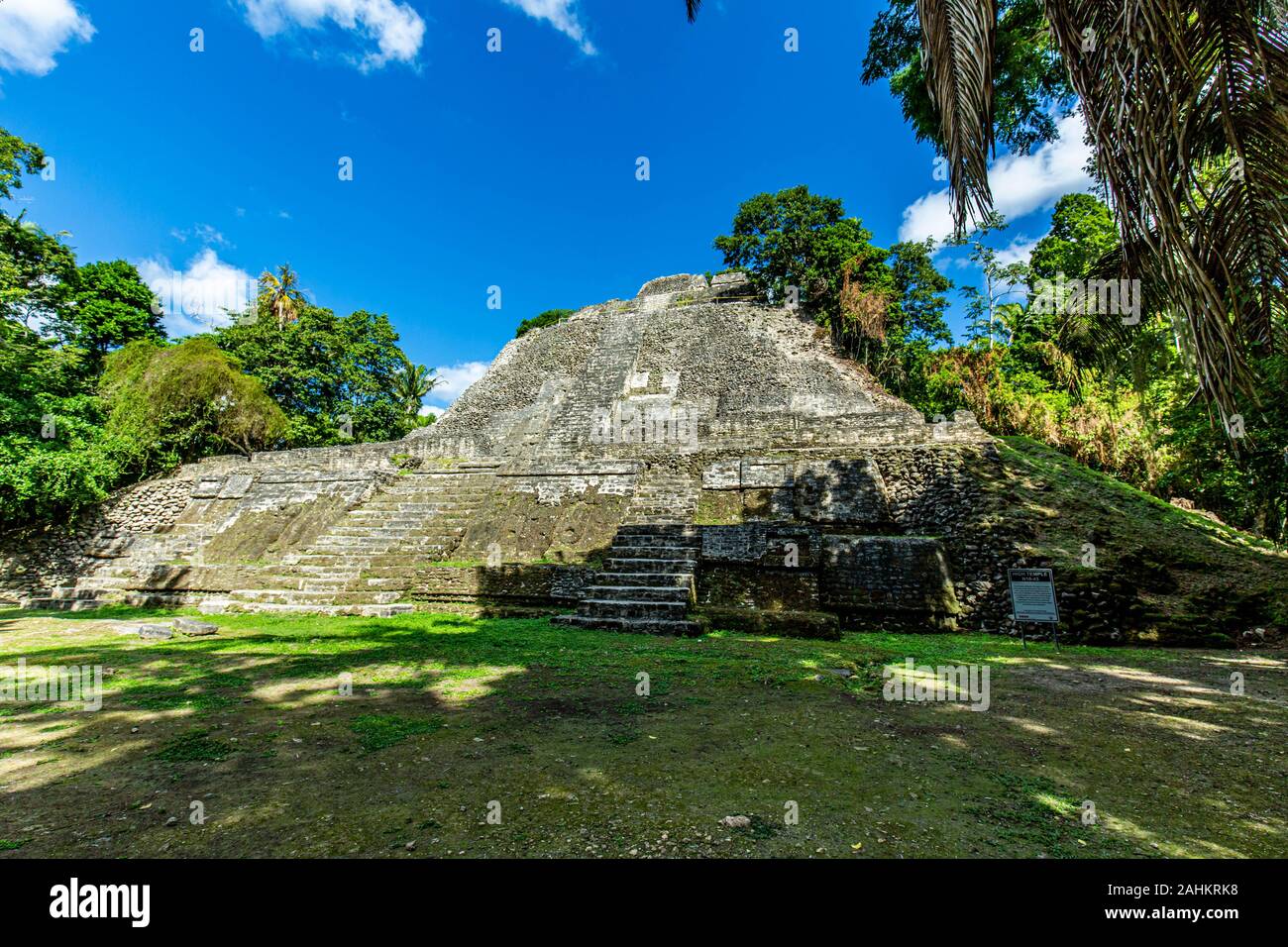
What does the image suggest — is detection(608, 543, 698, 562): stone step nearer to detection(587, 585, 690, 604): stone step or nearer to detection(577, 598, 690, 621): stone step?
detection(587, 585, 690, 604): stone step

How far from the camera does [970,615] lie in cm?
717

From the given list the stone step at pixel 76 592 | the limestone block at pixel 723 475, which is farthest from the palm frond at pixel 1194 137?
the stone step at pixel 76 592

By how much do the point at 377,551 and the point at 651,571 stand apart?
561 centimetres

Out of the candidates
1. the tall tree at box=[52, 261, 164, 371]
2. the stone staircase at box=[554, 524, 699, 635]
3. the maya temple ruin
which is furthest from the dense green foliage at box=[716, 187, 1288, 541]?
the tall tree at box=[52, 261, 164, 371]

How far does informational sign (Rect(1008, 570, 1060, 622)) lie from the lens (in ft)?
19.5

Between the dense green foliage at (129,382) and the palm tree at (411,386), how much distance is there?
3.51 ft

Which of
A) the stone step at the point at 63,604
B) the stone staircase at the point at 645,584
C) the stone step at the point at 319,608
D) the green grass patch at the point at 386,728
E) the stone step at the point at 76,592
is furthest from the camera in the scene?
the stone step at the point at 76,592

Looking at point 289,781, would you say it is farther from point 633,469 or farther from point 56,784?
point 633,469

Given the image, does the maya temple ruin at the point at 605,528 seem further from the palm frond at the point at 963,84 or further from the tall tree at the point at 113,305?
the tall tree at the point at 113,305

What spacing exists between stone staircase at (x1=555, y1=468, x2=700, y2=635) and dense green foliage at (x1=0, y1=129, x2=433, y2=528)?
11770mm

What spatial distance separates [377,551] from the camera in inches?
375

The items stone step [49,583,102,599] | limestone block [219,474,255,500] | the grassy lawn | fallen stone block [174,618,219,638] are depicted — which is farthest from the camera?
limestone block [219,474,255,500]

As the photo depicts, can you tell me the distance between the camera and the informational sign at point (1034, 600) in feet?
19.5
